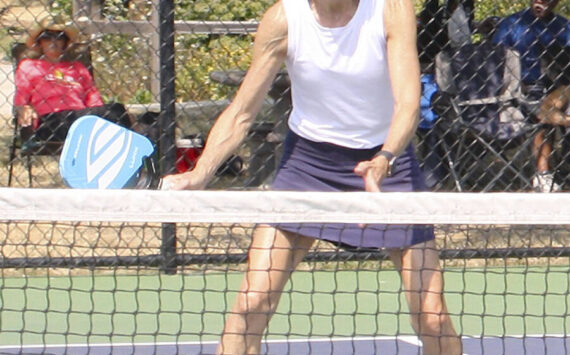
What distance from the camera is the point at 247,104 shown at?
3852 mm

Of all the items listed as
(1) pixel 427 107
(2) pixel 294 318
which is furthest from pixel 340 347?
(1) pixel 427 107

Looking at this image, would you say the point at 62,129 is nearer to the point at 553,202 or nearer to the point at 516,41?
the point at 516,41

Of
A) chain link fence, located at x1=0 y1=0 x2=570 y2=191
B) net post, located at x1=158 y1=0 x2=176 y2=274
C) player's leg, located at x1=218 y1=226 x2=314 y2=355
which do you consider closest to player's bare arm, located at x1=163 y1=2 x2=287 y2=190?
player's leg, located at x1=218 y1=226 x2=314 y2=355

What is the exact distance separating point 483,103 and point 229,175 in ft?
5.44

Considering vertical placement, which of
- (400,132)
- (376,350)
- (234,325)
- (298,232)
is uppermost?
(400,132)

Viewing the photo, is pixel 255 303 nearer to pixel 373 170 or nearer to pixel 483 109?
pixel 373 170

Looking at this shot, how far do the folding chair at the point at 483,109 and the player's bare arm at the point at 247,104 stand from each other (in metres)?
3.74

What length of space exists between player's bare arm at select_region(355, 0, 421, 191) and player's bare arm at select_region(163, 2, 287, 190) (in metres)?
0.33

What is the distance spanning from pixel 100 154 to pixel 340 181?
249cm

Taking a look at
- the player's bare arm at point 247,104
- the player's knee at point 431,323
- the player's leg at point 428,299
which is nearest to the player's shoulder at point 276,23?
the player's bare arm at point 247,104

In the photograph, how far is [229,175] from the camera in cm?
806

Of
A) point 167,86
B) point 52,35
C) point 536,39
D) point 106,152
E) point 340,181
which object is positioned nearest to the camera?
point 340,181

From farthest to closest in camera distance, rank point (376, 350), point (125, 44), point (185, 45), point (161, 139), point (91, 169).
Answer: point (185, 45), point (125, 44), point (161, 139), point (91, 169), point (376, 350)

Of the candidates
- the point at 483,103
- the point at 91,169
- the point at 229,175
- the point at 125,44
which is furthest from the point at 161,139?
the point at 125,44
